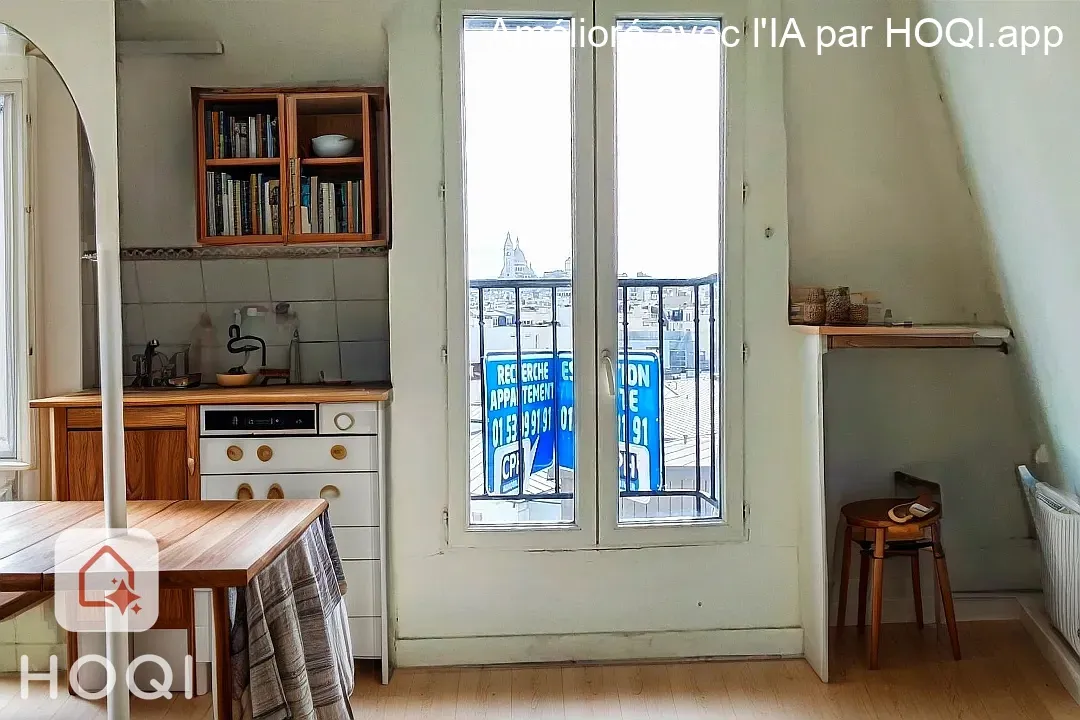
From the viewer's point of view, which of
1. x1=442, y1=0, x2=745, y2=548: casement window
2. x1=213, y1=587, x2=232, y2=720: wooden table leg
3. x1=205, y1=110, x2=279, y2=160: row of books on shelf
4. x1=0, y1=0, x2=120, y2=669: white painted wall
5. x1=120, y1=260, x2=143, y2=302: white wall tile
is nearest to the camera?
x1=0, y1=0, x2=120, y2=669: white painted wall

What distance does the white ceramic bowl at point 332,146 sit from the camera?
3.11 m

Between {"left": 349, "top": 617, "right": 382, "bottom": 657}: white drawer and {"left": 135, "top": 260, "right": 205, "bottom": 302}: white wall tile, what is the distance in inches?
55.9

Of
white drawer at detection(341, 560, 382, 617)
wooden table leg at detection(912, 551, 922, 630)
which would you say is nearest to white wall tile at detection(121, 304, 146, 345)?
white drawer at detection(341, 560, 382, 617)

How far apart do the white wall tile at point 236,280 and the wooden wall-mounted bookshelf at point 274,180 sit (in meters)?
0.26

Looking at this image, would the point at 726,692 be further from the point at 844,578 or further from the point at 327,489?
the point at 327,489

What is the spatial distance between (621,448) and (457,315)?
0.75 metres

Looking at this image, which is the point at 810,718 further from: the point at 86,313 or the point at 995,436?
the point at 86,313

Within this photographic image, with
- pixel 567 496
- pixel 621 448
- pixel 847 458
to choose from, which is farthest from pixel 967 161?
pixel 567 496

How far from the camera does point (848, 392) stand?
3301 millimetres

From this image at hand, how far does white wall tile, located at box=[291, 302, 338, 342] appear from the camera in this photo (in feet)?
11.0

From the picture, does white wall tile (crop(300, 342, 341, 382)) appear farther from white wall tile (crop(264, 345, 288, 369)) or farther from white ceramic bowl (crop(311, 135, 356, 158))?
white ceramic bowl (crop(311, 135, 356, 158))

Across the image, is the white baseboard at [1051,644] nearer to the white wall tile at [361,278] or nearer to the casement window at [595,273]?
the casement window at [595,273]

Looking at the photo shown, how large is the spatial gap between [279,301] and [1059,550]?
2.91 metres

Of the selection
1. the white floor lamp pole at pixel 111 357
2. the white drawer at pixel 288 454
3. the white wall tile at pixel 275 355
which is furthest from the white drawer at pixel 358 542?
the white floor lamp pole at pixel 111 357
